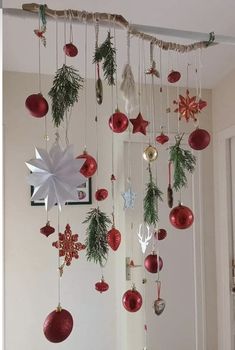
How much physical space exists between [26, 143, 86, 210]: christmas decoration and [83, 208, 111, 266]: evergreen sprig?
8 cm

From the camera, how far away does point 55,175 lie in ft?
2.10

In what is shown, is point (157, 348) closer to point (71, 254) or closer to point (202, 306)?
point (202, 306)

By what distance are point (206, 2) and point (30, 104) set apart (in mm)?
951

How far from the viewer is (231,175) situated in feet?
6.88

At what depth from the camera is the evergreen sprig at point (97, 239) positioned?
2.26 ft

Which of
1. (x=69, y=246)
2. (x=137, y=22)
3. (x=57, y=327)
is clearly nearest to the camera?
(x=57, y=327)

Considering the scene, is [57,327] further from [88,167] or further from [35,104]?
[35,104]

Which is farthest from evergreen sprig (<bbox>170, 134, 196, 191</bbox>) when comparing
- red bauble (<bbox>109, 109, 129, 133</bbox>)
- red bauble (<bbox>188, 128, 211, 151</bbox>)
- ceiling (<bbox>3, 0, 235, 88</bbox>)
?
ceiling (<bbox>3, 0, 235, 88</bbox>)

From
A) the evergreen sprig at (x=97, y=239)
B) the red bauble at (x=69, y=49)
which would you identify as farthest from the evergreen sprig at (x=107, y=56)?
the evergreen sprig at (x=97, y=239)

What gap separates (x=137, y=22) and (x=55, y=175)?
1041mm

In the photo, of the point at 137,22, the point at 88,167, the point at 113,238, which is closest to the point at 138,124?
the point at 88,167

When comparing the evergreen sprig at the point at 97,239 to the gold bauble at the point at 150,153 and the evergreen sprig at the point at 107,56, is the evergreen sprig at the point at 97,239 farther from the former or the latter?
the evergreen sprig at the point at 107,56

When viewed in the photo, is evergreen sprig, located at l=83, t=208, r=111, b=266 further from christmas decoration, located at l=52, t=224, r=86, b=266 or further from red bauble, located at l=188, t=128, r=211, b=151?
red bauble, located at l=188, t=128, r=211, b=151

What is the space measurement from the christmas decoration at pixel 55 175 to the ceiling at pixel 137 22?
522 millimetres
